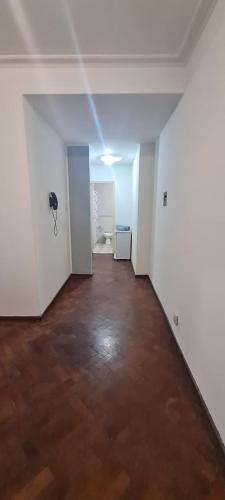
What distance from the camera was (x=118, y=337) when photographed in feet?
7.34

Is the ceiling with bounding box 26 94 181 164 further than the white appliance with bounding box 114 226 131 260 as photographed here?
No

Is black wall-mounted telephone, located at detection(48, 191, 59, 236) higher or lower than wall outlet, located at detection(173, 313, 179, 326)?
higher

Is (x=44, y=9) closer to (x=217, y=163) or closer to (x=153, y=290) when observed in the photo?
(x=217, y=163)

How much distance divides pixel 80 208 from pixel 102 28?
2.58 meters

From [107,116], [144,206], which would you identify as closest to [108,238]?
[144,206]

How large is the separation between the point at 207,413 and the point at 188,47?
2716 mm

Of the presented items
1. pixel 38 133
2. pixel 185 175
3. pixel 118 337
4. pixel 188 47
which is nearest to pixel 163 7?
pixel 188 47

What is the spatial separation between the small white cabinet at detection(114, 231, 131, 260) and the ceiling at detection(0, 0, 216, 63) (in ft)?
11.1

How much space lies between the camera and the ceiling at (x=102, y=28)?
1.39 m

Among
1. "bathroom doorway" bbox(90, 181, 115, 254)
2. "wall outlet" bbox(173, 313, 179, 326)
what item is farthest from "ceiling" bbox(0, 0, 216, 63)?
"bathroom doorway" bbox(90, 181, 115, 254)

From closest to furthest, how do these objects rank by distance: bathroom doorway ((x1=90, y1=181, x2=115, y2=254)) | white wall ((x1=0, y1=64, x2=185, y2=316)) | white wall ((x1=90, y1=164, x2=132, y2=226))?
white wall ((x1=0, y1=64, x2=185, y2=316)) < white wall ((x1=90, y1=164, x2=132, y2=226)) < bathroom doorway ((x1=90, y1=181, x2=115, y2=254))

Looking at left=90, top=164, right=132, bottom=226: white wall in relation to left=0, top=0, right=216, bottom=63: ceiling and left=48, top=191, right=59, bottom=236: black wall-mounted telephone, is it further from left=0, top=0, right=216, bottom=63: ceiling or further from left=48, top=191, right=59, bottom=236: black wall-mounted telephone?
left=0, top=0, right=216, bottom=63: ceiling

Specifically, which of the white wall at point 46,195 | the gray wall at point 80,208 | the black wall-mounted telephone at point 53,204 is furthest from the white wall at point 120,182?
the black wall-mounted telephone at point 53,204

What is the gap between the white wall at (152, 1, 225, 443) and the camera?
4.08 feet
